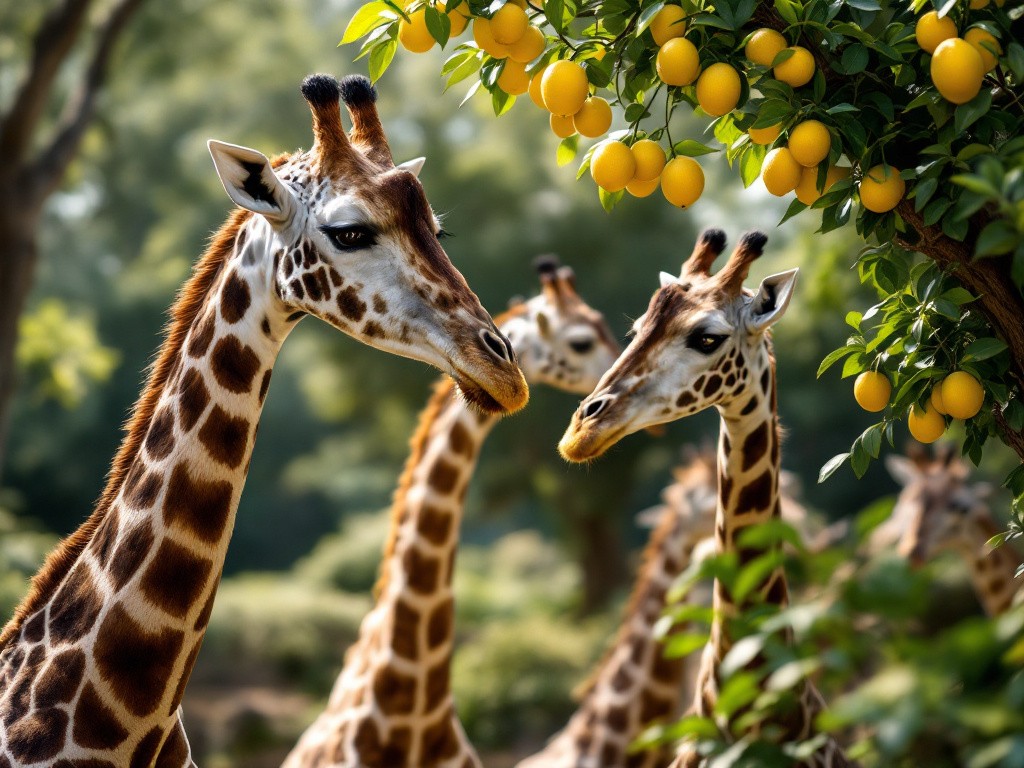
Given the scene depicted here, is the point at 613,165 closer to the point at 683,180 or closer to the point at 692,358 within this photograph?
the point at 683,180

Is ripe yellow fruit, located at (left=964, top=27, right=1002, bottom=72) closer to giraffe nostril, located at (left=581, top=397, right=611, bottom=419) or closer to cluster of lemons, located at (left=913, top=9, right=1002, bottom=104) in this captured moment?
cluster of lemons, located at (left=913, top=9, right=1002, bottom=104)

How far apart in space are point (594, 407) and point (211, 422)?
1.00 meters

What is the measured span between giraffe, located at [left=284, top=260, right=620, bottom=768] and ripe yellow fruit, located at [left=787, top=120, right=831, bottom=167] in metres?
2.05

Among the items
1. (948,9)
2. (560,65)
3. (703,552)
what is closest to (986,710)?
(948,9)

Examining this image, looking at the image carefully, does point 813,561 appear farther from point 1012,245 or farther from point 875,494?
point 875,494

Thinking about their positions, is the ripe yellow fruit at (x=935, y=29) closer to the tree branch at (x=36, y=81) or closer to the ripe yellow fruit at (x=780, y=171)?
the ripe yellow fruit at (x=780, y=171)

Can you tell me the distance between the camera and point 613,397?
10.3 ft

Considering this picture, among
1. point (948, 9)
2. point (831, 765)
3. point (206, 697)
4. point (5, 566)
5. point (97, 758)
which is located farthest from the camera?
point (206, 697)

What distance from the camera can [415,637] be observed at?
4488 mm

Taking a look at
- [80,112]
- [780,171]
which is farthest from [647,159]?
[80,112]

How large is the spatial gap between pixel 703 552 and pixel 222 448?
2.88 metres

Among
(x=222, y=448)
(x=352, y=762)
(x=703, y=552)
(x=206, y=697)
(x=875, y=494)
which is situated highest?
(x=222, y=448)

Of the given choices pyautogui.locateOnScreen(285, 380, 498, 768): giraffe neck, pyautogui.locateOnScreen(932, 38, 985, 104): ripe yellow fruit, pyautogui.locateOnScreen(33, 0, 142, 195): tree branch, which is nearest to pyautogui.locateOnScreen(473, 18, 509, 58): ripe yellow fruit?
pyautogui.locateOnScreen(932, 38, 985, 104): ripe yellow fruit

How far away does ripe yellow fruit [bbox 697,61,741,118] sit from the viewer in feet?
8.00
